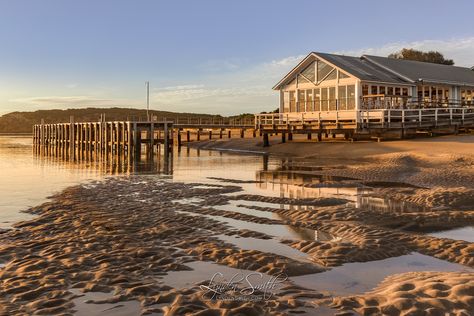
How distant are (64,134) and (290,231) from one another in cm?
5142

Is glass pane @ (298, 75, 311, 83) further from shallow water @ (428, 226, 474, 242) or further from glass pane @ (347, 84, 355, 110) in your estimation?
shallow water @ (428, 226, 474, 242)

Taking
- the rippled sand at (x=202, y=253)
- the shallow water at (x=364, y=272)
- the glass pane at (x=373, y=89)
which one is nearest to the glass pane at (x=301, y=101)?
the glass pane at (x=373, y=89)

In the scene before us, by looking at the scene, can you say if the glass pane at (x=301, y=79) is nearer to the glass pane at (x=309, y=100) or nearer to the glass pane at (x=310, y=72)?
the glass pane at (x=310, y=72)

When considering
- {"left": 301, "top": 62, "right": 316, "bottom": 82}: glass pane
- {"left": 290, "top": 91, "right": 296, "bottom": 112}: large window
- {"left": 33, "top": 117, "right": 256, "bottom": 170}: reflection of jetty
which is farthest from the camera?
{"left": 33, "top": 117, "right": 256, "bottom": 170}: reflection of jetty

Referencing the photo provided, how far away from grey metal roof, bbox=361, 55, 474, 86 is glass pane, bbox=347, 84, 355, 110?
556 cm

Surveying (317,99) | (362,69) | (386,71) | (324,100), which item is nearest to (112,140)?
(317,99)

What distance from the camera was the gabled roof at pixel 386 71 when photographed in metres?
33.3

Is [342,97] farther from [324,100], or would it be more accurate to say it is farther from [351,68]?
[351,68]

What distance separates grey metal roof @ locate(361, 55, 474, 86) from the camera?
36.4 m

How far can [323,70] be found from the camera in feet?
113

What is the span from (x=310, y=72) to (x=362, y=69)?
388cm

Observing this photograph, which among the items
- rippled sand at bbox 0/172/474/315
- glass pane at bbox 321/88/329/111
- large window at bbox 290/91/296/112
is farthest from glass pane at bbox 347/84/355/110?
rippled sand at bbox 0/172/474/315

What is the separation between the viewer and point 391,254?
7340 mm

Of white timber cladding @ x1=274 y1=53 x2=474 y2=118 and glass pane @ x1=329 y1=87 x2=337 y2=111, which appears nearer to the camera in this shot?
white timber cladding @ x1=274 y1=53 x2=474 y2=118
